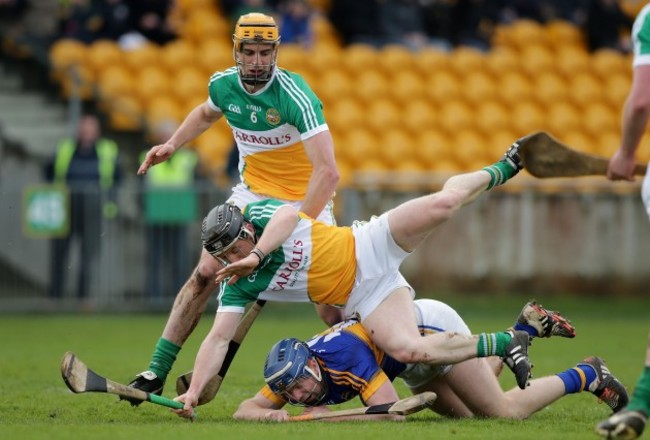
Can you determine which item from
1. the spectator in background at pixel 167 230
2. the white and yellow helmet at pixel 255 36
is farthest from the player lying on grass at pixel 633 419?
the spectator in background at pixel 167 230

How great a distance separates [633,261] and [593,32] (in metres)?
5.75

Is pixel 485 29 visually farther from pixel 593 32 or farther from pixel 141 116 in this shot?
pixel 141 116

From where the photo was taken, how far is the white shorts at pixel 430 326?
7.83 metres

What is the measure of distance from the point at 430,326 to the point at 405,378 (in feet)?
1.20

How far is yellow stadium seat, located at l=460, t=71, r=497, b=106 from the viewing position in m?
19.7

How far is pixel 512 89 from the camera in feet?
65.4

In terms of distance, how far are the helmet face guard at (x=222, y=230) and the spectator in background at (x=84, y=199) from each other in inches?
333

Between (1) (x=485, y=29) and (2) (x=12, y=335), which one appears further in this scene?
(1) (x=485, y=29)

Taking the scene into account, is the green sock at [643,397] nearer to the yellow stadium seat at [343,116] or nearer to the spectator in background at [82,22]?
the yellow stadium seat at [343,116]

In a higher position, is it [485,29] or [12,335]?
[485,29]

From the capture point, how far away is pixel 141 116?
1767 cm

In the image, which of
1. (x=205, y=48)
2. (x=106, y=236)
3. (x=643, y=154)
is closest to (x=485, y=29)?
(x=643, y=154)

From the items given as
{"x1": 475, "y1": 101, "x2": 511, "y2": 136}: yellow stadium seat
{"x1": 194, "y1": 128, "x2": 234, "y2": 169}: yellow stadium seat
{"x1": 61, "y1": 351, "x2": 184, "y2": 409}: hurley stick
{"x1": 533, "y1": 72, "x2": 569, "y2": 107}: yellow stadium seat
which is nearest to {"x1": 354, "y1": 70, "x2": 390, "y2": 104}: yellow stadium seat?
{"x1": 475, "y1": 101, "x2": 511, "y2": 136}: yellow stadium seat

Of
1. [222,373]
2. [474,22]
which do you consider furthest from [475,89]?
[222,373]
